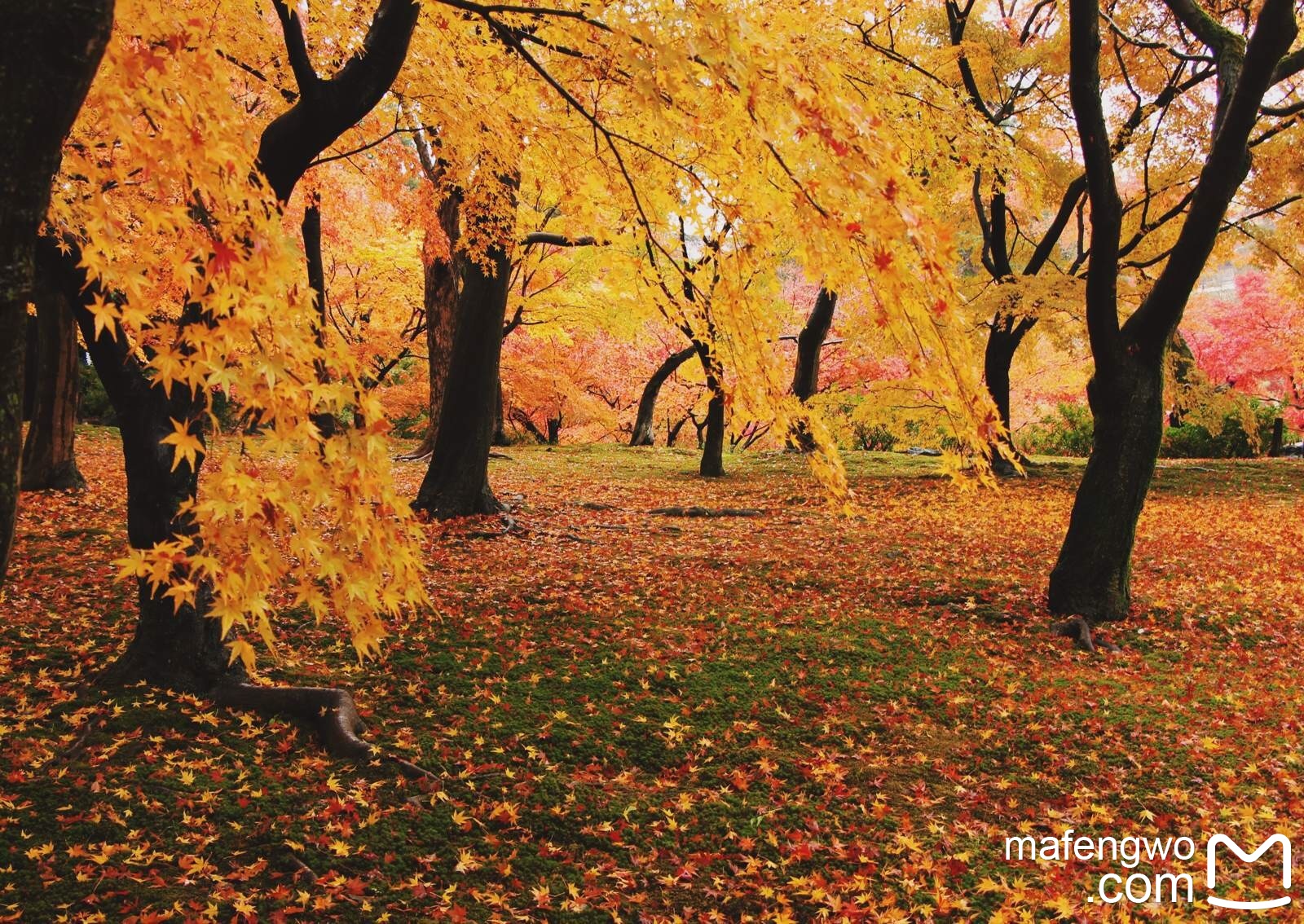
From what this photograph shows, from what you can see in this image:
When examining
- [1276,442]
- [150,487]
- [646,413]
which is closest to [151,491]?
[150,487]

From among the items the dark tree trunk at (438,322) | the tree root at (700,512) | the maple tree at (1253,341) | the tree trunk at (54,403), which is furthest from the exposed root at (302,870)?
the maple tree at (1253,341)

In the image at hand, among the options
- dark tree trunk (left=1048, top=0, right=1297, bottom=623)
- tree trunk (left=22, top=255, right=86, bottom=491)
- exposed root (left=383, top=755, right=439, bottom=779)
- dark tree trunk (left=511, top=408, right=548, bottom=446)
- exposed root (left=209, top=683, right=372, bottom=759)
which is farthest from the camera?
dark tree trunk (left=511, top=408, right=548, bottom=446)

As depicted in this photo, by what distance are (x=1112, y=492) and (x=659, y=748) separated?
4.93 meters

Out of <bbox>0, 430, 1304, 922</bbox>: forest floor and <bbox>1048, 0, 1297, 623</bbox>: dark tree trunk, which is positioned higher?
<bbox>1048, 0, 1297, 623</bbox>: dark tree trunk

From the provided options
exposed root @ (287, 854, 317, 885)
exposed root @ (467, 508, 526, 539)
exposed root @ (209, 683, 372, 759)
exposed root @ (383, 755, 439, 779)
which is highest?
exposed root @ (467, 508, 526, 539)

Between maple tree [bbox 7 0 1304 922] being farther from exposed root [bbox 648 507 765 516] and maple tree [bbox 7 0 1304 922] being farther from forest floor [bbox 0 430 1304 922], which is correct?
exposed root [bbox 648 507 765 516]

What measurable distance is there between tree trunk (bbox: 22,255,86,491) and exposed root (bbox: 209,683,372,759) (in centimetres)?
649

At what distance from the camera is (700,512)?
1170 centimetres

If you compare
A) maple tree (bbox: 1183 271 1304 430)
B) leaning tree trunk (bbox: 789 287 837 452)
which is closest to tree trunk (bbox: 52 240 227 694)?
leaning tree trunk (bbox: 789 287 837 452)

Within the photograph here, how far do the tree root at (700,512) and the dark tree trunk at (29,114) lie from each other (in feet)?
32.3

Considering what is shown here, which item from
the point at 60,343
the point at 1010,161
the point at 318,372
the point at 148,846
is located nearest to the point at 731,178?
the point at 318,372

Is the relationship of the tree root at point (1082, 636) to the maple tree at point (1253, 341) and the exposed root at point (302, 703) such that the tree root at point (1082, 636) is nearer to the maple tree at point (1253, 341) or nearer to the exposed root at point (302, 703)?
the exposed root at point (302, 703)

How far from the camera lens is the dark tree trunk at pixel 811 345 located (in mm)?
16094

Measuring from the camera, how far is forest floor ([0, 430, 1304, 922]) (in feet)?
11.6
